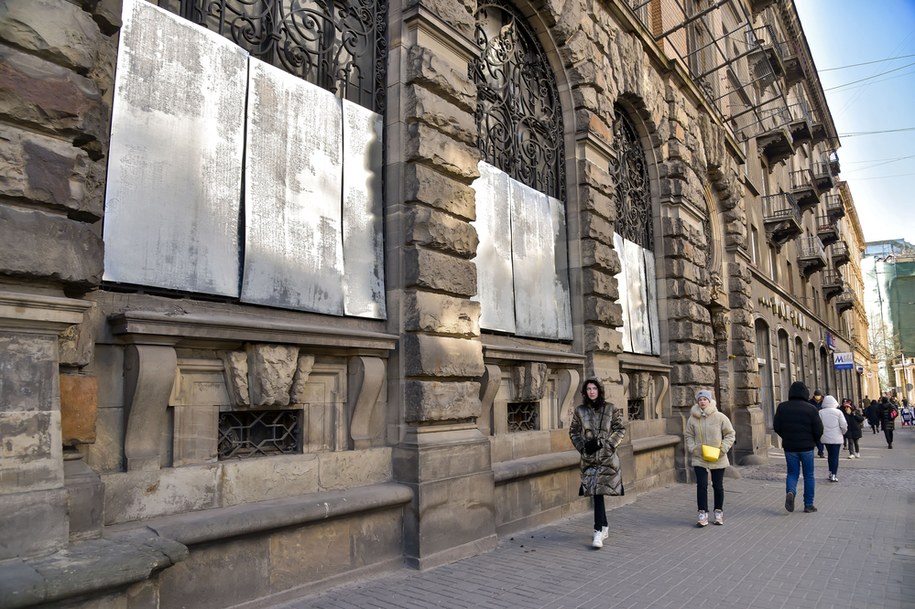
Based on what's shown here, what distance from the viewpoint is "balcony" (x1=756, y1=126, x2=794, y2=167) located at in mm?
23078

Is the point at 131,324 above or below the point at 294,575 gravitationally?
above

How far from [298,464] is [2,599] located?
2545 mm

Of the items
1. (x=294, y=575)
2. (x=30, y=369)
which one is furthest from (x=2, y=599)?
(x=294, y=575)

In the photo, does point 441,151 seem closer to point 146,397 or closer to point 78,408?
point 146,397

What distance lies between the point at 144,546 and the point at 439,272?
3.81 metres

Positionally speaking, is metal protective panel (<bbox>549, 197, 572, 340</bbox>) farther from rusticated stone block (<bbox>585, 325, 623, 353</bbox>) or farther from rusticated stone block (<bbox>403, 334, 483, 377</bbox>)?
rusticated stone block (<bbox>403, 334, 483, 377</bbox>)

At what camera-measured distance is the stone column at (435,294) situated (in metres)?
6.29

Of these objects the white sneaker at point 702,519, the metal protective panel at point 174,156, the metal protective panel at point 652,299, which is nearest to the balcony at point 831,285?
the metal protective panel at point 652,299

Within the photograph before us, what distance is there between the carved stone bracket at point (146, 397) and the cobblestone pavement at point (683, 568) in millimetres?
1721

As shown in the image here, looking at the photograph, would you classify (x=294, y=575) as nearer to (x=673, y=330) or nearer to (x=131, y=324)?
(x=131, y=324)

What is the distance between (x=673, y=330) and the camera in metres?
13.6

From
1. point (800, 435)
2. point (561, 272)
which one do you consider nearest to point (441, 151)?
point (561, 272)

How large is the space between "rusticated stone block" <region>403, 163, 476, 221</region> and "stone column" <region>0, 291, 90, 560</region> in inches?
142

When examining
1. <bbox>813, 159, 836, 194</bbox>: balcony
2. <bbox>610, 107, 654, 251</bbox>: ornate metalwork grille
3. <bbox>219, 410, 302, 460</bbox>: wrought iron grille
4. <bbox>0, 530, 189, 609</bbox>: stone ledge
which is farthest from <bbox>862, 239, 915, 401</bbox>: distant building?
<bbox>0, 530, 189, 609</bbox>: stone ledge
